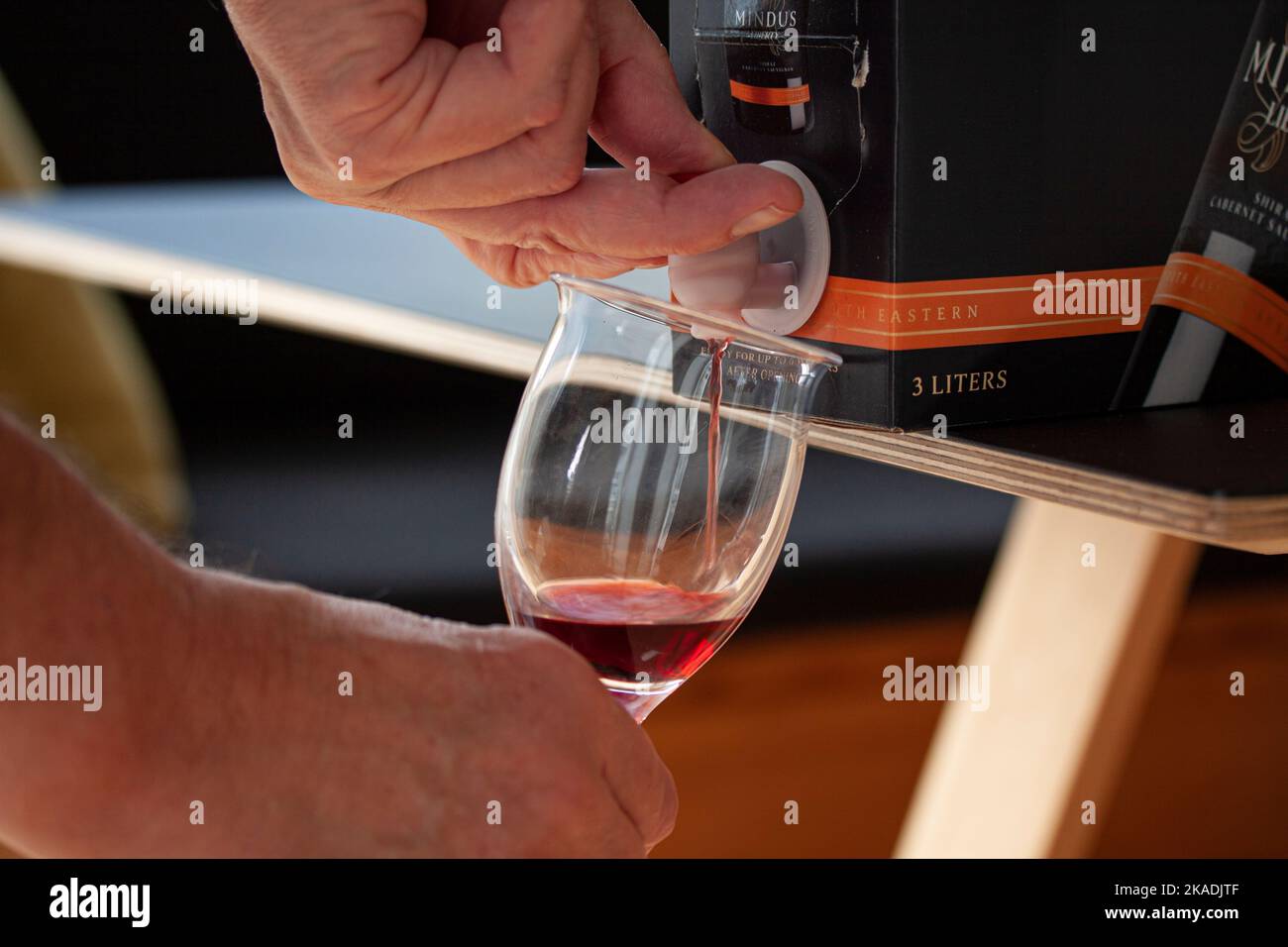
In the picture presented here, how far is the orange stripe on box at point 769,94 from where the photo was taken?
2.18 feet

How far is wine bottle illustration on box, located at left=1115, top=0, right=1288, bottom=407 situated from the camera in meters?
0.68

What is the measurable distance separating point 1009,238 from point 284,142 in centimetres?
36

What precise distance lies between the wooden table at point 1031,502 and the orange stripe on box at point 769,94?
145 mm

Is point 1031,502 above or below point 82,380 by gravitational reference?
above

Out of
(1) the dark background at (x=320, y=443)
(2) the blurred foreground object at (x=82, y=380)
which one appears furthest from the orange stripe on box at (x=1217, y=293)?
(2) the blurred foreground object at (x=82, y=380)

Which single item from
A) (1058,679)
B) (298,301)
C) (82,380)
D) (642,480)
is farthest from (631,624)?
(82,380)

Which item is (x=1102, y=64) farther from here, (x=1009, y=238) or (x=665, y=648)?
(x=665, y=648)

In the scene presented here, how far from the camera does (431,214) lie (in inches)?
31.1

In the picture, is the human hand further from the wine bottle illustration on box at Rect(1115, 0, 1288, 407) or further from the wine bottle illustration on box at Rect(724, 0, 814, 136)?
the wine bottle illustration on box at Rect(1115, 0, 1288, 407)

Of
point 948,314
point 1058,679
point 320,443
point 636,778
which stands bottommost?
point 320,443

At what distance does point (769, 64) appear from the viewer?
678 mm

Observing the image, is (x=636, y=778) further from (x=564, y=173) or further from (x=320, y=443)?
(x=320, y=443)

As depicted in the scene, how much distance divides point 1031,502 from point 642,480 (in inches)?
19.0

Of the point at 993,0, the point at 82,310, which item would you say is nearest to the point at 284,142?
the point at 993,0
